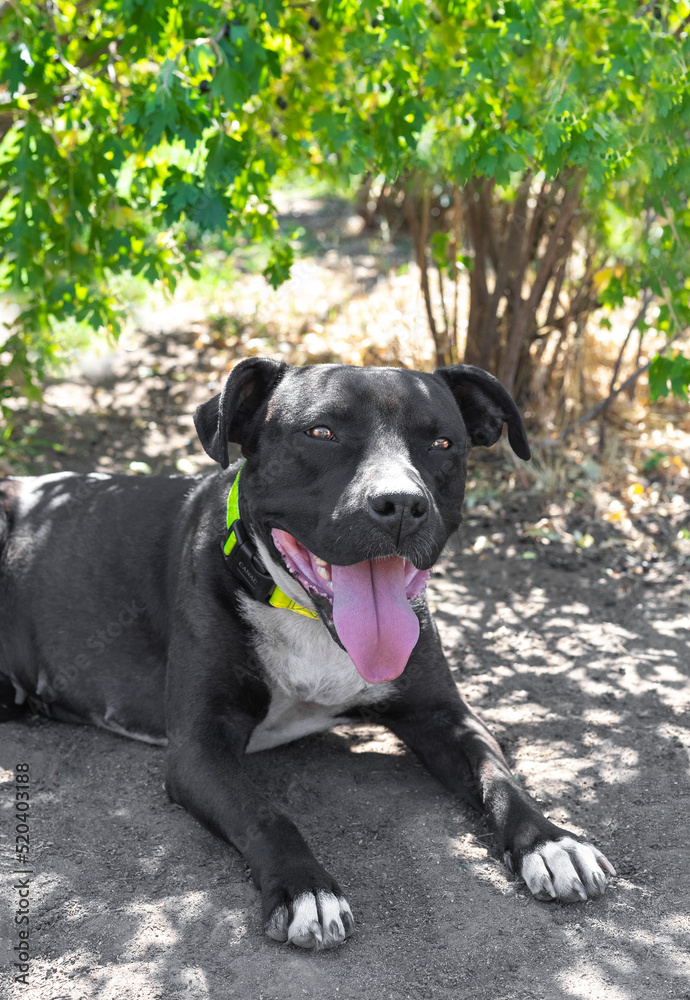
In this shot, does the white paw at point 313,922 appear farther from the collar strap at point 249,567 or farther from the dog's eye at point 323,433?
the dog's eye at point 323,433

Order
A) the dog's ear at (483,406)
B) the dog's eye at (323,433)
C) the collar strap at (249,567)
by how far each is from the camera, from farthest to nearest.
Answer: the dog's ear at (483,406) → the collar strap at (249,567) → the dog's eye at (323,433)

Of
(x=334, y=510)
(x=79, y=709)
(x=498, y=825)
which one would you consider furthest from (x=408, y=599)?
(x=79, y=709)

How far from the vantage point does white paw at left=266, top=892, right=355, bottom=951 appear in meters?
2.44

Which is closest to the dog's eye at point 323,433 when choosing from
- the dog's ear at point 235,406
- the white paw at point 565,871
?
the dog's ear at point 235,406

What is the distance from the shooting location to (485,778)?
3.03 m

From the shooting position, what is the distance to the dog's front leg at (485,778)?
8.75 ft

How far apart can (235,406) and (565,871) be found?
1652 millimetres

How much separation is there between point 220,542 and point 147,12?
2161 millimetres

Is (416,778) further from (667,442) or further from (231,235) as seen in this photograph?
(667,442)

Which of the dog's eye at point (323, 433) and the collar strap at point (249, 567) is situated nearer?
the dog's eye at point (323, 433)

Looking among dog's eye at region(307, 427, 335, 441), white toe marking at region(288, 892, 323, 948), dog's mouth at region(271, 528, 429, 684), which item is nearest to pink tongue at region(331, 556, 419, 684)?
dog's mouth at region(271, 528, 429, 684)

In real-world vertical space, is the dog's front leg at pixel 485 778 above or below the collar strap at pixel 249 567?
below

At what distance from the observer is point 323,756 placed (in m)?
3.50

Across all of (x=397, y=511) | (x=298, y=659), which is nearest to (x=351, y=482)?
(x=397, y=511)
